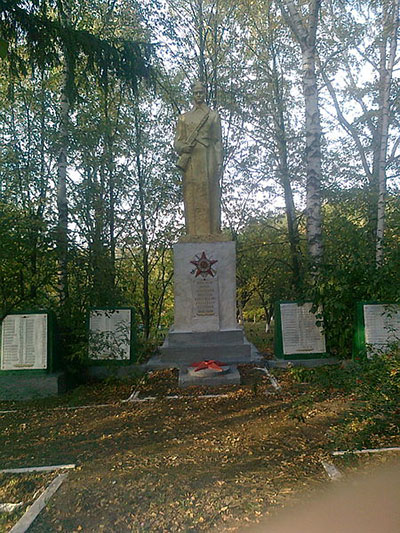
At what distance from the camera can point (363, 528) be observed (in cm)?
189

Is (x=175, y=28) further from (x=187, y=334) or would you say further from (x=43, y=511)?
(x=43, y=511)

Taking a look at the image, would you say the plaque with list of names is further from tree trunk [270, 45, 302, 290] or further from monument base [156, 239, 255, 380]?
tree trunk [270, 45, 302, 290]

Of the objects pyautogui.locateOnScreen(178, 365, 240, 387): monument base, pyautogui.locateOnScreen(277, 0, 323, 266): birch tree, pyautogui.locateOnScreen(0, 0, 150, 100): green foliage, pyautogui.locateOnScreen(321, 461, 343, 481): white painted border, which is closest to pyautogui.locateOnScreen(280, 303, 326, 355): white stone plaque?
pyautogui.locateOnScreen(277, 0, 323, 266): birch tree

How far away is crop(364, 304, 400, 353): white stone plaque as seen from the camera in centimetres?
548

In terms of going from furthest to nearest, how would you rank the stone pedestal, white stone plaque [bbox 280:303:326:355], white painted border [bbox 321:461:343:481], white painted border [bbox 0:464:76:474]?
1. the stone pedestal
2. white stone plaque [bbox 280:303:326:355]
3. white painted border [bbox 0:464:76:474]
4. white painted border [bbox 321:461:343:481]

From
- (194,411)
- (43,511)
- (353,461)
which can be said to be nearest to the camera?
(43,511)

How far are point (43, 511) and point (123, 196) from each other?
10348 millimetres

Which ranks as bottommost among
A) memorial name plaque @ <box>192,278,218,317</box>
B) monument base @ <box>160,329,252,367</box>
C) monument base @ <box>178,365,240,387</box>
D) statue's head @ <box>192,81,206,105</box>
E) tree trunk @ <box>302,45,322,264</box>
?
monument base @ <box>178,365,240,387</box>

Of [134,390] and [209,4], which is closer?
[134,390]

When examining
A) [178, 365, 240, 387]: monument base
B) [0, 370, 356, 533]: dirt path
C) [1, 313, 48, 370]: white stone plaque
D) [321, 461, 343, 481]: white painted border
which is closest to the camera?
[0, 370, 356, 533]: dirt path

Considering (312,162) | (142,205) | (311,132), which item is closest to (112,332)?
(312,162)

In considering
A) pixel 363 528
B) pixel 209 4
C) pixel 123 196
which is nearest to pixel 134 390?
pixel 363 528

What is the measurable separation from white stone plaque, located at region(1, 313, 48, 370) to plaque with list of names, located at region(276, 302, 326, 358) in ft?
11.0

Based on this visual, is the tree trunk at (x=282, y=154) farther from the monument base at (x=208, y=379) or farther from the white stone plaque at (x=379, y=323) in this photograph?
the monument base at (x=208, y=379)
